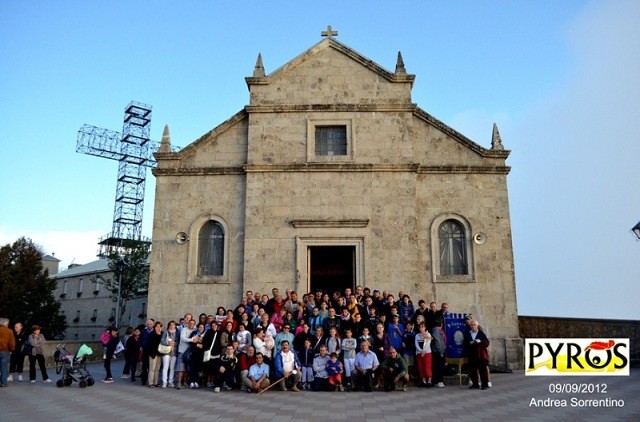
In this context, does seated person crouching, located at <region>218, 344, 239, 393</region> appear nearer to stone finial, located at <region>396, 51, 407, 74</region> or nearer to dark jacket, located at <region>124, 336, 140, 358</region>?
dark jacket, located at <region>124, 336, 140, 358</region>

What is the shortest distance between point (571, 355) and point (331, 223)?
28.3 feet

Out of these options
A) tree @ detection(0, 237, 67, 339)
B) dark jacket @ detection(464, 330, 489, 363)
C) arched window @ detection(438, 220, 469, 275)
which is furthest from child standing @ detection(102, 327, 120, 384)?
tree @ detection(0, 237, 67, 339)

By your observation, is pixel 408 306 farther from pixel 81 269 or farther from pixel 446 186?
pixel 81 269

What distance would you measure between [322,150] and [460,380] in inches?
378

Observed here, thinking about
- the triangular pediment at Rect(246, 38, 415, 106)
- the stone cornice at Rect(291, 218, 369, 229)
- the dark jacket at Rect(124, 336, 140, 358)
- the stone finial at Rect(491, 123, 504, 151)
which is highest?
the triangular pediment at Rect(246, 38, 415, 106)

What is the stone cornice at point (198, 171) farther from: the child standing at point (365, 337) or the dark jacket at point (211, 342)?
the child standing at point (365, 337)

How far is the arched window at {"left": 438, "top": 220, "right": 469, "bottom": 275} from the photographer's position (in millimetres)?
18000

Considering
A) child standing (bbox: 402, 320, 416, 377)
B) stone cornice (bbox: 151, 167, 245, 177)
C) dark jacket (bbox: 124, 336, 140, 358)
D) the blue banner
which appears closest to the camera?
child standing (bbox: 402, 320, 416, 377)

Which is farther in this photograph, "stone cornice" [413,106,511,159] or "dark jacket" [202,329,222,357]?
"stone cornice" [413,106,511,159]

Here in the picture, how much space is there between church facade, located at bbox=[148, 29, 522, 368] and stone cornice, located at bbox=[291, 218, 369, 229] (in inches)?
1.6

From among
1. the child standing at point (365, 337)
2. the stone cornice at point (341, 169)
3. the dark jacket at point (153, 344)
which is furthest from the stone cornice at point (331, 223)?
the dark jacket at point (153, 344)

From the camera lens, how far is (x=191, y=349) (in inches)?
541

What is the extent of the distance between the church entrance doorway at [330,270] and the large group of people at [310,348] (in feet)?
14.0

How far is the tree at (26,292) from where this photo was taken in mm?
37844
